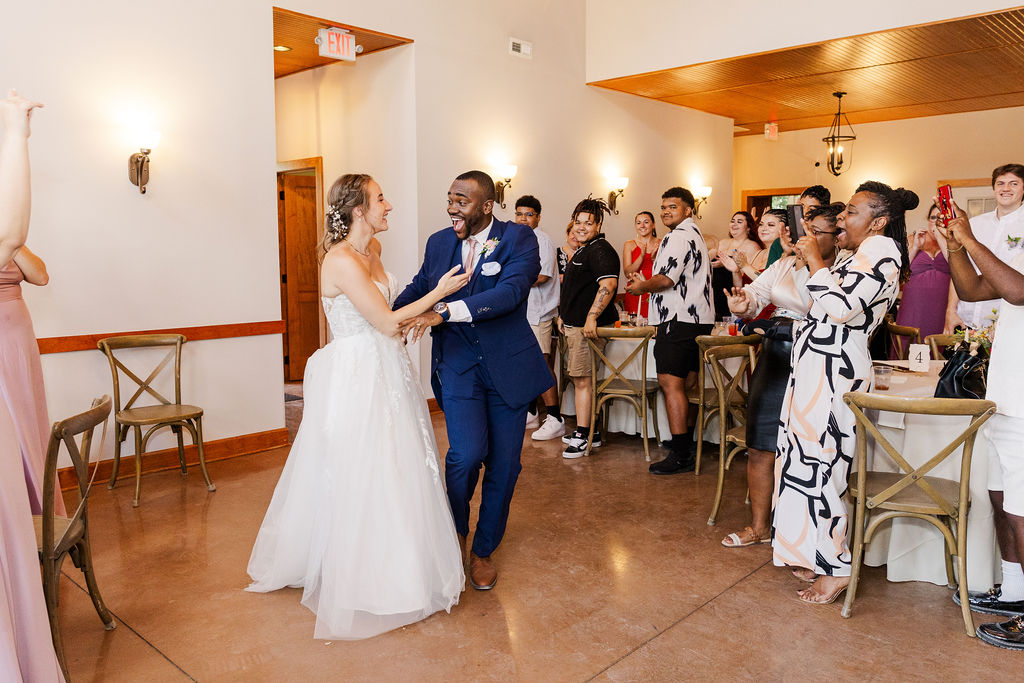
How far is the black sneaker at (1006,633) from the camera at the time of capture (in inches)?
112

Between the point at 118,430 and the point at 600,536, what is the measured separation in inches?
120

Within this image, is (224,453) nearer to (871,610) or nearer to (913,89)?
(871,610)

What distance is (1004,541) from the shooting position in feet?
9.98

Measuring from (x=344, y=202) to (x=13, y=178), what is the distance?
4.38 ft

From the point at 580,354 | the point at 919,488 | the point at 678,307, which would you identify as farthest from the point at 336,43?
the point at 919,488

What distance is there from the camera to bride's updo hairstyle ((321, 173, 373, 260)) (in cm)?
316

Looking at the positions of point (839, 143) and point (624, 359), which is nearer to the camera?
point (624, 359)

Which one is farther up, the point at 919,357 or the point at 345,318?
the point at 345,318

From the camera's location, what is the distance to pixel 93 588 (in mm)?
2938

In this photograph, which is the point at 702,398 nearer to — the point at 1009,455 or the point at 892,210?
the point at 892,210

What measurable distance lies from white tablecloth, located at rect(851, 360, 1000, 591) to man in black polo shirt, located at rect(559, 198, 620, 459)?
7.62 feet

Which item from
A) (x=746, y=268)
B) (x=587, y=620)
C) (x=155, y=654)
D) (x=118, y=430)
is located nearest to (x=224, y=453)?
(x=118, y=430)

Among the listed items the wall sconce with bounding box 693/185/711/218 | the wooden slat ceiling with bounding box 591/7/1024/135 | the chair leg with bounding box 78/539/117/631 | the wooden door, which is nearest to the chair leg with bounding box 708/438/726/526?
the chair leg with bounding box 78/539/117/631

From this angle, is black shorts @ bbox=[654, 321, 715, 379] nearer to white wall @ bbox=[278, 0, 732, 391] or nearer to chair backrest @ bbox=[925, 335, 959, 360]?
chair backrest @ bbox=[925, 335, 959, 360]
